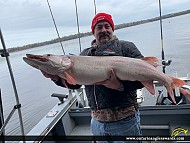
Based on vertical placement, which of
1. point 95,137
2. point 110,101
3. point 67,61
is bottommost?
point 95,137

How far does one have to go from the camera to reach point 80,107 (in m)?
4.31

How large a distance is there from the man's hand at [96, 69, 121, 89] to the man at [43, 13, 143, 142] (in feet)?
0.19

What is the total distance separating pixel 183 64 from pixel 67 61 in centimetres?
1091

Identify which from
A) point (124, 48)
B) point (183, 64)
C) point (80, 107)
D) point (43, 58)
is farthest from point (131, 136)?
point (183, 64)

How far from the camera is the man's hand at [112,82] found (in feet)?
6.48

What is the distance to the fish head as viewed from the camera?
67.7 inches

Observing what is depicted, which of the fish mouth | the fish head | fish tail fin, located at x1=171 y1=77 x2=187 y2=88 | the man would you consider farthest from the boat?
the fish mouth

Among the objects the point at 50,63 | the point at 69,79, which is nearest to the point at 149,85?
the point at 69,79

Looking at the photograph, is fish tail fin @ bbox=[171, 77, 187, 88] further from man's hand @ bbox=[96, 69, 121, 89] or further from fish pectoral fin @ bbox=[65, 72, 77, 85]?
fish pectoral fin @ bbox=[65, 72, 77, 85]

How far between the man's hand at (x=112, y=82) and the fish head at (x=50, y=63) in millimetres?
328

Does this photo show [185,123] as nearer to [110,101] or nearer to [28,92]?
[110,101]

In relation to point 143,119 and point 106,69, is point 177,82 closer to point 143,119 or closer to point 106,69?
point 106,69

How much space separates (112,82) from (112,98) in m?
0.20

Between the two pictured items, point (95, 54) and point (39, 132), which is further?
point (39, 132)
